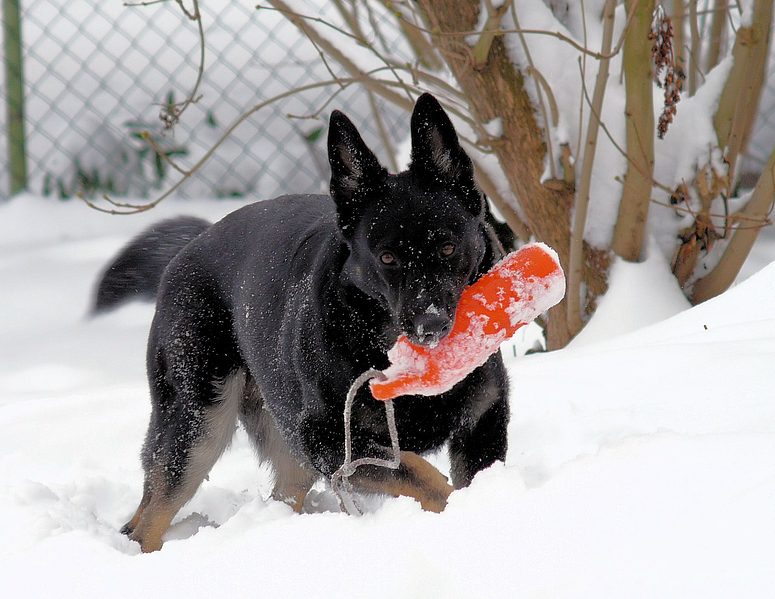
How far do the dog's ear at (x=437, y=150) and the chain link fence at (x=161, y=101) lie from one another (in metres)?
5.37

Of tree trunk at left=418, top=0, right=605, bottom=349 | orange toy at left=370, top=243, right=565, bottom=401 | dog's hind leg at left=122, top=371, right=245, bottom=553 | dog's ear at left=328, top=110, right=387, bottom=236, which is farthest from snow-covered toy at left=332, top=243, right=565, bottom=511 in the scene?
tree trunk at left=418, top=0, right=605, bottom=349

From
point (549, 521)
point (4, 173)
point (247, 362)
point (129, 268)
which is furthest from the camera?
point (4, 173)

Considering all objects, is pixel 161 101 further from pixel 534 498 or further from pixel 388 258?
pixel 534 498

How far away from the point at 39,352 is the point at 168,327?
120 inches

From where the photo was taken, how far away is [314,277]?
251cm

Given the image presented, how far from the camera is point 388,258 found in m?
2.24

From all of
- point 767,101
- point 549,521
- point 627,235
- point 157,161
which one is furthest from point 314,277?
point 767,101

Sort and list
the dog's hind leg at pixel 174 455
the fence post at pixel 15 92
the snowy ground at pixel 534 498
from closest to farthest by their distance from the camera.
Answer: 1. the snowy ground at pixel 534 498
2. the dog's hind leg at pixel 174 455
3. the fence post at pixel 15 92

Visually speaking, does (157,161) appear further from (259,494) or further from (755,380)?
(755,380)

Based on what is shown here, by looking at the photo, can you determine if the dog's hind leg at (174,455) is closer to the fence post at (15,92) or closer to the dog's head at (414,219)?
the dog's head at (414,219)

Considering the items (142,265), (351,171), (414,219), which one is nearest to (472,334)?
(414,219)

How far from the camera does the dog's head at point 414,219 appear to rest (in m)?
2.19

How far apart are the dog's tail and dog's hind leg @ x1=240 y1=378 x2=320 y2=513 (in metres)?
0.70

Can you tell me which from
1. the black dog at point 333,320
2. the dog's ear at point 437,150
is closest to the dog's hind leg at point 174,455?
the black dog at point 333,320
